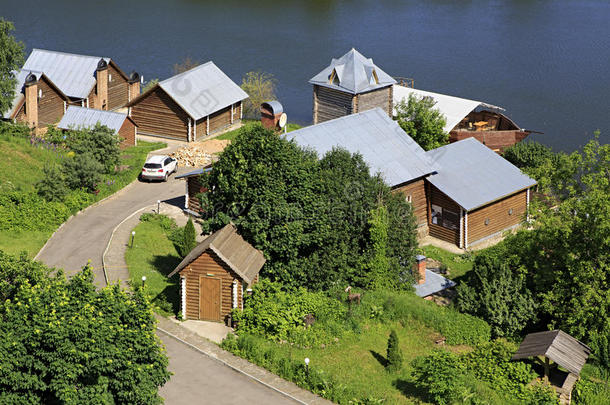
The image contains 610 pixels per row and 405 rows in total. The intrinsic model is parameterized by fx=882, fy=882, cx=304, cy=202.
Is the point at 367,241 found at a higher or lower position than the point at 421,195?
lower

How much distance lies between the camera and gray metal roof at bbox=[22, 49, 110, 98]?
66812 mm

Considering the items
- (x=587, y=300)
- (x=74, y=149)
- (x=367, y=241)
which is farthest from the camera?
(x=74, y=149)

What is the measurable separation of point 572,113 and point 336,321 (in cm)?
4999

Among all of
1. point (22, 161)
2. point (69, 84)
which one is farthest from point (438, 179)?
point (69, 84)

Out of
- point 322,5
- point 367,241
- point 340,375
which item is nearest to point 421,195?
point 367,241

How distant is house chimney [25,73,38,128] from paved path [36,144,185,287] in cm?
1323

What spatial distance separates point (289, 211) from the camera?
120 feet

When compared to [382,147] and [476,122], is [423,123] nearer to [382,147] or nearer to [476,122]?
[476,122]

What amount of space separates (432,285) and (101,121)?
1065 inches

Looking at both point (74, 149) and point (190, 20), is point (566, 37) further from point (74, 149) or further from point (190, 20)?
point (74, 149)

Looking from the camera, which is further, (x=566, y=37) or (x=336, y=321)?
(x=566, y=37)

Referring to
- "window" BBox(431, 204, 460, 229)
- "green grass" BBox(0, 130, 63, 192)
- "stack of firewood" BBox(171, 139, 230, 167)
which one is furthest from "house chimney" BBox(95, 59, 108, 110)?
"window" BBox(431, 204, 460, 229)

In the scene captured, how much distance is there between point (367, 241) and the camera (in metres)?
39.3

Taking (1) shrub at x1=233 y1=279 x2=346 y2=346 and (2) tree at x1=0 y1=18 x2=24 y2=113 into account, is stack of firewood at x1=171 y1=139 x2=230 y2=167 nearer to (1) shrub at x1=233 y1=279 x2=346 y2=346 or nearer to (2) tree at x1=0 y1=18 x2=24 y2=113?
(2) tree at x1=0 y1=18 x2=24 y2=113
